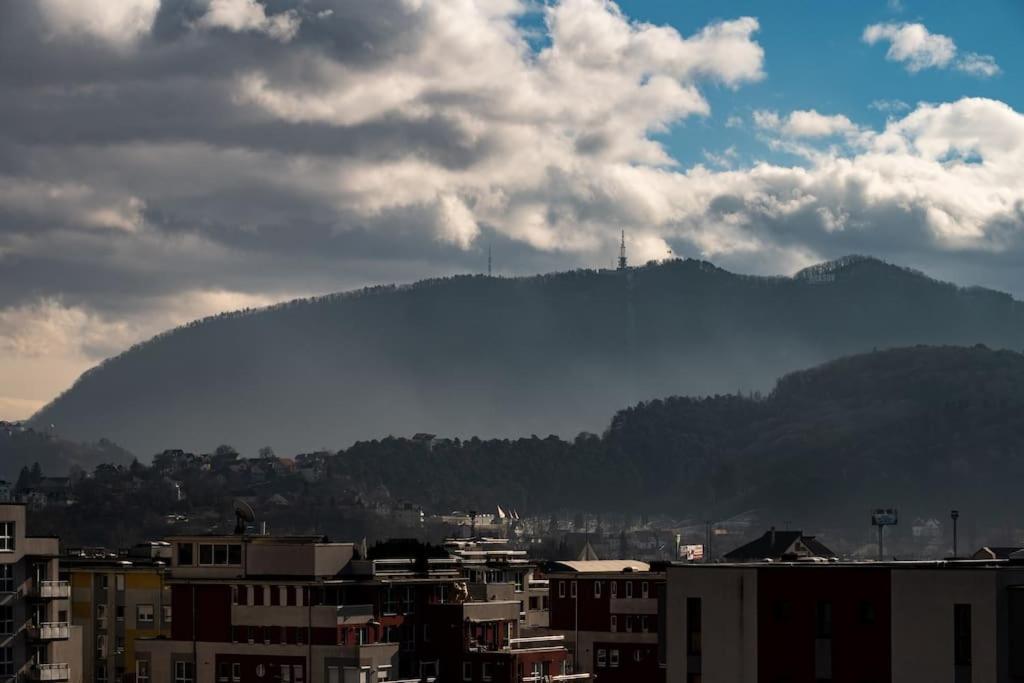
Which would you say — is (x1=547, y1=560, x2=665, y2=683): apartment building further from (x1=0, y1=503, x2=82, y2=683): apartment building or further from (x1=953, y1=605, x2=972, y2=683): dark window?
(x1=953, y1=605, x2=972, y2=683): dark window

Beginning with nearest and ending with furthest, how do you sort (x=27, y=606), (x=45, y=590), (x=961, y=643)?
(x=961, y=643) < (x=45, y=590) < (x=27, y=606)

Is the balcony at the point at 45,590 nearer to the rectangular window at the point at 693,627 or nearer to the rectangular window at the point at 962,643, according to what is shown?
the rectangular window at the point at 693,627

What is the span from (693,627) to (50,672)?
38.7m

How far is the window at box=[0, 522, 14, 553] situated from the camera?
87.3 m

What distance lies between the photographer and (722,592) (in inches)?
2313

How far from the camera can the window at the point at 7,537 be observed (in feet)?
286

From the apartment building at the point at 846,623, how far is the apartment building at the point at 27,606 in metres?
38.0

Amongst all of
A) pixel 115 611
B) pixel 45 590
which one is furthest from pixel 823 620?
pixel 115 611

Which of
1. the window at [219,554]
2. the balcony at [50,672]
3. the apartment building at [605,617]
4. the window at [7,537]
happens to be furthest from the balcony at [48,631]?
the apartment building at [605,617]

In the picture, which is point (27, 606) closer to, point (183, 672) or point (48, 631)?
point (48, 631)

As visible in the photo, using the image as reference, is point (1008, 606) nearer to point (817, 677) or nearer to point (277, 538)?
point (817, 677)

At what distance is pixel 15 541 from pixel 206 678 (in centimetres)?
2192

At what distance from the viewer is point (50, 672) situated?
290ft

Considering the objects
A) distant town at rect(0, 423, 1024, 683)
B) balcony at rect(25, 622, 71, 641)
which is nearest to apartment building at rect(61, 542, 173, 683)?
distant town at rect(0, 423, 1024, 683)
